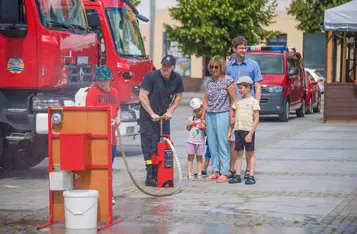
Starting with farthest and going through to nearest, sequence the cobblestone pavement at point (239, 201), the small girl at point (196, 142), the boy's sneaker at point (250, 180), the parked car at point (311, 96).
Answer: the parked car at point (311, 96) → the small girl at point (196, 142) → the boy's sneaker at point (250, 180) → the cobblestone pavement at point (239, 201)

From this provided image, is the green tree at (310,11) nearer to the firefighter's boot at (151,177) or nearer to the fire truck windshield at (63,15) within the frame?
the fire truck windshield at (63,15)

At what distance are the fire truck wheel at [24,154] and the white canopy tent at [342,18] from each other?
11.8m

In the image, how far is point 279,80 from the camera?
2761 centimetres

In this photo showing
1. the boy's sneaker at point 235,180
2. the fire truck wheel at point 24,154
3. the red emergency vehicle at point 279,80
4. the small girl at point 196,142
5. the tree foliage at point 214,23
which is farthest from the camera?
the tree foliage at point 214,23

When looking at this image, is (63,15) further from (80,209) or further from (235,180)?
(80,209)

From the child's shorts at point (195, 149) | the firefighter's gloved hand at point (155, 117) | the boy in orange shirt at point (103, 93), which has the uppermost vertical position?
the boy in orange shirt at point (103, 93)

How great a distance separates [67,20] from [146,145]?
260 cm

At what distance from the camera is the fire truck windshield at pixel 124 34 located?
17969 mm

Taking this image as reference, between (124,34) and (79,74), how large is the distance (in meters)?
3.68

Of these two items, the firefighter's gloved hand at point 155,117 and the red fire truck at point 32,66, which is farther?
the red fire truck at point 32,66

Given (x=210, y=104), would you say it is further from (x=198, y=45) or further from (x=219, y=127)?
(x=198, y=45)

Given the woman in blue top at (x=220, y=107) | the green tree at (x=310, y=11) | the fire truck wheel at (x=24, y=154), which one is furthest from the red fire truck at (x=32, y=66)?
the green tree at (x=310, y=11)

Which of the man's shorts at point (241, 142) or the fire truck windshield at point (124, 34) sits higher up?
the fire truck windshield at point (124, 34)

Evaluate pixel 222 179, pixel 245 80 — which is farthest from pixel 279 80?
pixel 245 80
